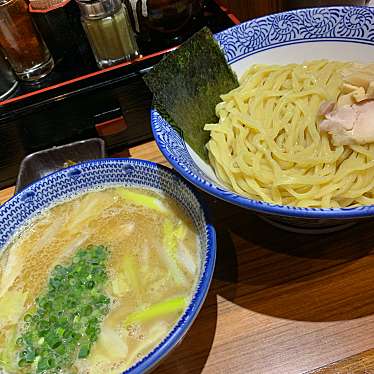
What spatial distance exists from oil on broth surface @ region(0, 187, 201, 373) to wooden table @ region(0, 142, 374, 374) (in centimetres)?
12

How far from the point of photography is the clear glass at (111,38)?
1.49m

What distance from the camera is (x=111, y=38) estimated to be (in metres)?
1.52

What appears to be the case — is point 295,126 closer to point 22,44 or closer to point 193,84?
point 193,84

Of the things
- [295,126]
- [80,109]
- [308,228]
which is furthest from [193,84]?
[308,228]

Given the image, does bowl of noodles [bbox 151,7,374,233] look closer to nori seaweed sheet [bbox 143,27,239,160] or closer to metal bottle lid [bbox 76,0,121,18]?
nori seaweed sheet [bbox 143,27,239,160]

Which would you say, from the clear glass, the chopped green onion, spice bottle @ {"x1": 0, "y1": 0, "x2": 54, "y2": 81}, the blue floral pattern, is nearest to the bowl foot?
the chopped green onion

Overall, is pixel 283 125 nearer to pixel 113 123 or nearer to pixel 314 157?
pixel 314 157

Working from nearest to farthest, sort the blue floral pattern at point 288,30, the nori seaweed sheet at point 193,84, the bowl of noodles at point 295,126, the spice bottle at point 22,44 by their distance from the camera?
the bowl of noodles at point 295,126
the nori seaweed sheet at point 193,84
the blue floral pattern at point 288,30
the spice bottle at point 22,44

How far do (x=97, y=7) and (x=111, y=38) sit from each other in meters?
0.11

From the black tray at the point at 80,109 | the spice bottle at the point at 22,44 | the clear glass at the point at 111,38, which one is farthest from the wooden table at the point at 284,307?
the spice bottle at the point at 22,44

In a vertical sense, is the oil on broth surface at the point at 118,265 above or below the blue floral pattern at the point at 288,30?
below

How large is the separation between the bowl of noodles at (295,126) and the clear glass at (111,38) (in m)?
0.34

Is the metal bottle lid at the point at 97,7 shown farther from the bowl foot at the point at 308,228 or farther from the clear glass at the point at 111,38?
the bowl foot at the point at 308,228

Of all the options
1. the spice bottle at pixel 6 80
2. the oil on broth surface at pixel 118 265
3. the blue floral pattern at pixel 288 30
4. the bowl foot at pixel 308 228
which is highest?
the spice bottle at pixel 6 80
